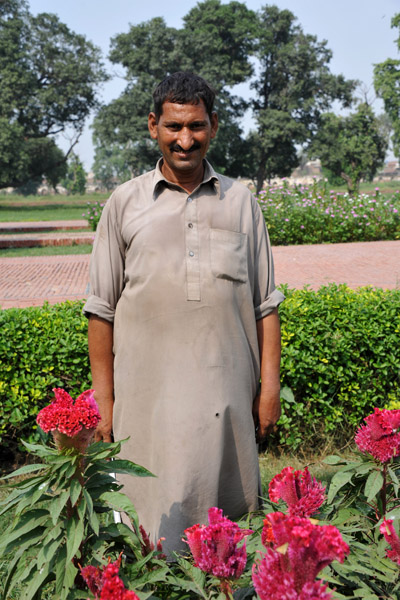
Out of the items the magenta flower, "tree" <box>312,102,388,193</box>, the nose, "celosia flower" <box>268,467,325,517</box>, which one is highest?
"tree" <box>312,102,388,193</box>

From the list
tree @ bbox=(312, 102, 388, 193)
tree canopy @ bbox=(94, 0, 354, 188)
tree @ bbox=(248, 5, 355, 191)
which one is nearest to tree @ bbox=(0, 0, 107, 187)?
tree canopy @ bbox=(94, 0, 354, 188)

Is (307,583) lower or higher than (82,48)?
lower

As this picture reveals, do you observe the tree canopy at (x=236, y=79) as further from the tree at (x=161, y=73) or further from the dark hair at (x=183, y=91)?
the dark hair at (x=183, y=91)

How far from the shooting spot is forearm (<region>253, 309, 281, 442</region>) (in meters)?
1.84

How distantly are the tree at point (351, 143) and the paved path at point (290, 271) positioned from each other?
29.4 meters

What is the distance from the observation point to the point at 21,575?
1.16 meters

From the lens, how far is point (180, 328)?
168 centimetres

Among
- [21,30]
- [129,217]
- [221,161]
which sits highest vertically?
[21,30]

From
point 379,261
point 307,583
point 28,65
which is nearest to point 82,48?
point 28,65

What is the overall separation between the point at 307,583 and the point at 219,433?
3.07ft

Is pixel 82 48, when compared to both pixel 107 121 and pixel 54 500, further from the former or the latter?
pixel 54 500

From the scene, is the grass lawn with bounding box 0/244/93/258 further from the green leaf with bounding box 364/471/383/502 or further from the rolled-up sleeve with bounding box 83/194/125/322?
the green leaf with bounding box 364/471/383/502

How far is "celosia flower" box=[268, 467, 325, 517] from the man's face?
94 centimetres

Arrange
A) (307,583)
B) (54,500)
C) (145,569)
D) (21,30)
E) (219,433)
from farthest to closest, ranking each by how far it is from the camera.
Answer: (21,30), (219,433), (145,569), (54,500), (307,583)
